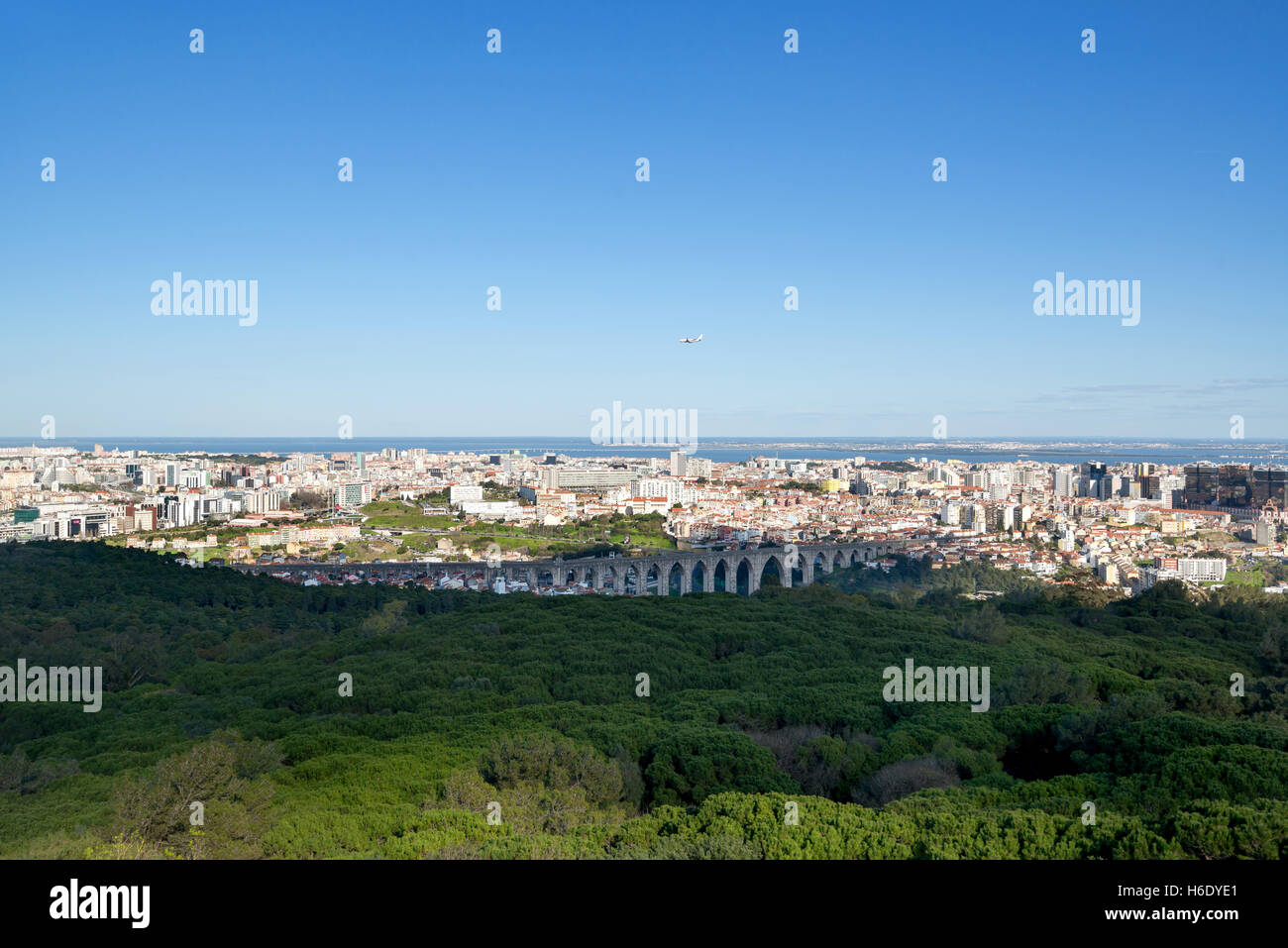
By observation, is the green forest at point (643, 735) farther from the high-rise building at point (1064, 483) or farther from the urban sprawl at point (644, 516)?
the high-rise building at point (1064, 483)

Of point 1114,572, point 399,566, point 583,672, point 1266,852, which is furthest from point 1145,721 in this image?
point 399,566

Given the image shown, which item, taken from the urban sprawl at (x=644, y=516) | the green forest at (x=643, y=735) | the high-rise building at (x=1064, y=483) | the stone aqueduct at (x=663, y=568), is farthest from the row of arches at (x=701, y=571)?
the high-rise building at (x=1064, y=483)

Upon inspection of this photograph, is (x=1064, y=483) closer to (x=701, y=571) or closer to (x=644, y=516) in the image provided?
(x=644, y=516)

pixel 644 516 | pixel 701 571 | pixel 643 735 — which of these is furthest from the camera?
pixel 644 516

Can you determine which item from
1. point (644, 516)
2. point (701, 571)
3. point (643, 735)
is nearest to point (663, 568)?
point (701, 571)
